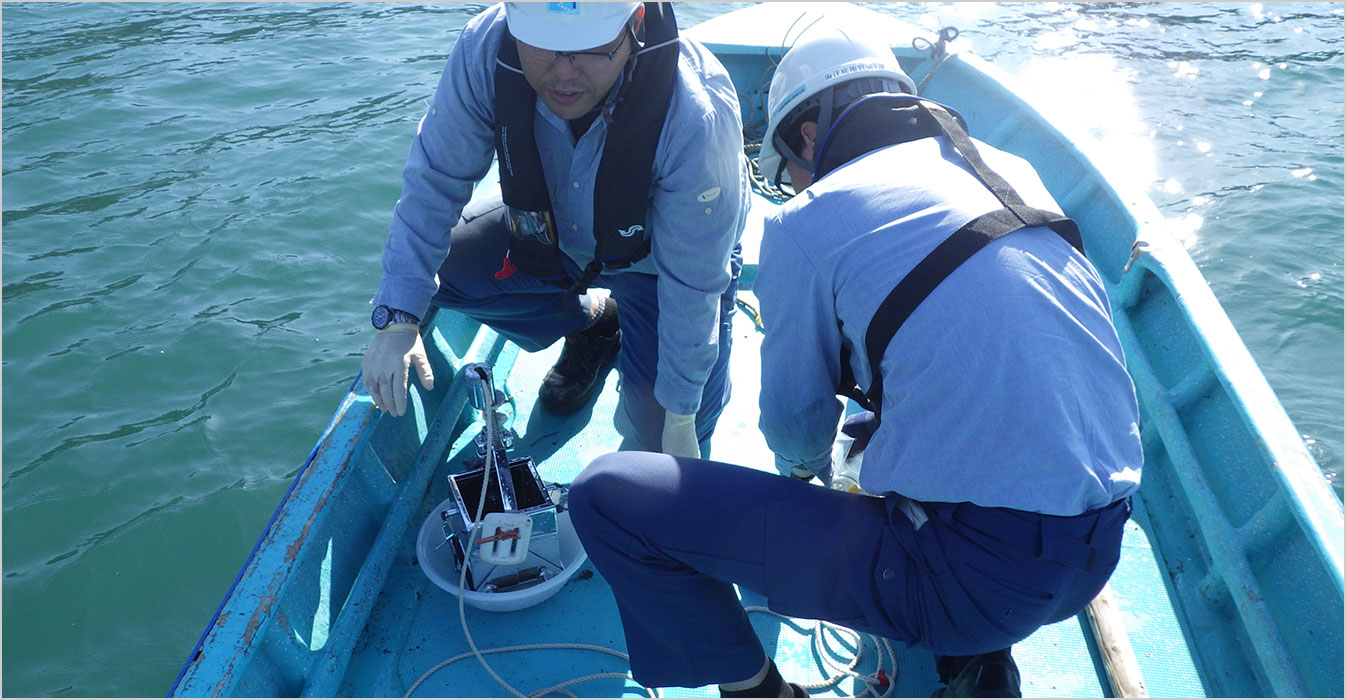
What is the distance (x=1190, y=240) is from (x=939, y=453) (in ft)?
18.7

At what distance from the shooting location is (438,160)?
7.57ft

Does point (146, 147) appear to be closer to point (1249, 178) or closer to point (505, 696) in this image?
point (505, 696)

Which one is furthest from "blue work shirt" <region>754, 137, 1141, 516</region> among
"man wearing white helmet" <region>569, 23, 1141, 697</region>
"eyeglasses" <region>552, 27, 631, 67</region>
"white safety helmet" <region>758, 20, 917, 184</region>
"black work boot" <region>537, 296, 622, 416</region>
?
"black work boot" <region>537, 296, 622, 416</region>

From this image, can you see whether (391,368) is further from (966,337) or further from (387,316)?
(966,337)

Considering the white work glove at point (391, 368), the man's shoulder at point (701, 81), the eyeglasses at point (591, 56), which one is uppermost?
the eyeglasses at point (591, 56)

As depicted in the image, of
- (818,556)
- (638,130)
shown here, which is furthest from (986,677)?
(638,130)

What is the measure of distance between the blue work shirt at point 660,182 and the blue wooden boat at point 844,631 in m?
0.48


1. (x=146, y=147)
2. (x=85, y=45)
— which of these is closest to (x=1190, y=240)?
(x=146, y=147)

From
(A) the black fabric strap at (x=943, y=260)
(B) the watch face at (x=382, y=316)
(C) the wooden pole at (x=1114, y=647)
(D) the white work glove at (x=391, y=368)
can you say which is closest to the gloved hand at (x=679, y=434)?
(D) the white work glove at (x=391, y=368)

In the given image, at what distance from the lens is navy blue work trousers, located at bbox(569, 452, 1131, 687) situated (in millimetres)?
1518

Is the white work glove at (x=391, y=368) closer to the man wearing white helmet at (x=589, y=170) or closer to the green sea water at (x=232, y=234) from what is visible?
the man wearing white helmet at (x=589, y=170)

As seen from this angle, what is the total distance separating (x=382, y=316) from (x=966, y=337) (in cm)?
155

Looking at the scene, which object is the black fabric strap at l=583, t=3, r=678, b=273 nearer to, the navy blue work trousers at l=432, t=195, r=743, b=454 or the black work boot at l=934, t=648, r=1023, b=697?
the navy blue work trousers at l=432, t=195, r=743, b=454

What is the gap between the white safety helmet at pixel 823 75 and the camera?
1.96 metres
